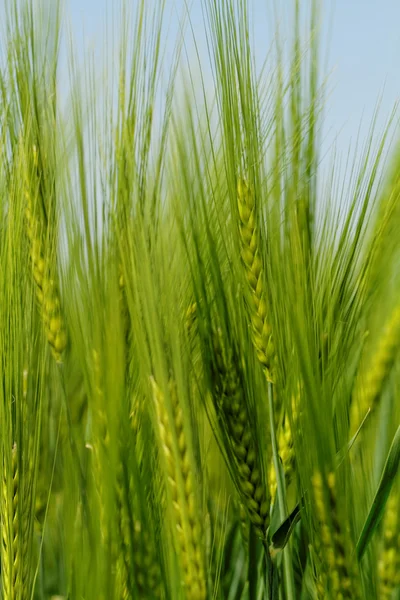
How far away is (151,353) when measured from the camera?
698 mm

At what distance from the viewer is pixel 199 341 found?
0.85m

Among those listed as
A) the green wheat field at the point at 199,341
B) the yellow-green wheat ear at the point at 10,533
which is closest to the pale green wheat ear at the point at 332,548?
the green wheat field at the point at 199,341

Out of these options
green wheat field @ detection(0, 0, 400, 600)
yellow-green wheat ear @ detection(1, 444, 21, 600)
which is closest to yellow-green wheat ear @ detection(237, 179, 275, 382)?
green wheat field @ detection(0, 0, 400, 600)

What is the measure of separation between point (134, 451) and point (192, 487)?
0.21ft

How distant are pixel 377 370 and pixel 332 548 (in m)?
0.27

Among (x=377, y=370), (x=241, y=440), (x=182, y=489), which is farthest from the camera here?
(x=377, y=370)

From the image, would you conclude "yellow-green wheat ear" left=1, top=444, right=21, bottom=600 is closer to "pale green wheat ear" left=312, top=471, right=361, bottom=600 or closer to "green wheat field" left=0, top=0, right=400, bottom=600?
"green wheat field" left=0, top=0, right=400, bottom=600

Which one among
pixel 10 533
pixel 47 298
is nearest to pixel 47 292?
pixel 47 298

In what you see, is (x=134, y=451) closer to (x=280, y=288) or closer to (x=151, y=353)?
(x=151, y=353)

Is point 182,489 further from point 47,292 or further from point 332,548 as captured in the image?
point 47,292

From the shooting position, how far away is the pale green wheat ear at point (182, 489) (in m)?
0.67

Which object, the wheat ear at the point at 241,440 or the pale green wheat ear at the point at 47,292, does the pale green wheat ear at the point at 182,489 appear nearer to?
the wheat ear at the point at 241,440

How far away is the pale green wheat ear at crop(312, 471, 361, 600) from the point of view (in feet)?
2.31

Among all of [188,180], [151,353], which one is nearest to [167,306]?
[151,353]
